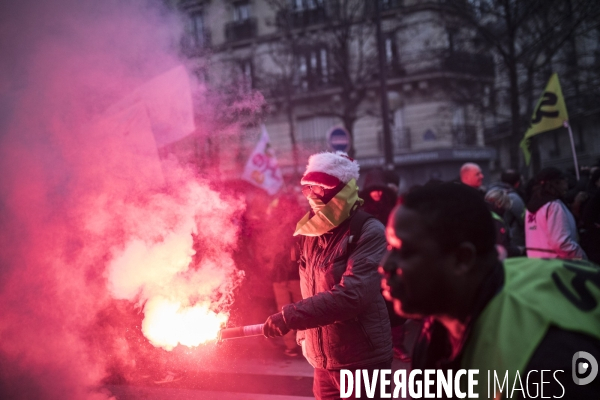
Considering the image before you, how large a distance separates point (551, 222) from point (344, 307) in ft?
10.4

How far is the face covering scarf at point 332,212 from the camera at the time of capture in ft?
9.93

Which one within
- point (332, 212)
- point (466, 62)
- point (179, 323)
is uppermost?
point (466, 62)

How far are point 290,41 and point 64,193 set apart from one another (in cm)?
1412

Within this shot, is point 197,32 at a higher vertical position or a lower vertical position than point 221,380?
higher

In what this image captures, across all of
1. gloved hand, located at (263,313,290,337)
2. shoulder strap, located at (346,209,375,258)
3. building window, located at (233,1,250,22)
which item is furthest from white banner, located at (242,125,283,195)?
building window, located at (233,1,250,22)

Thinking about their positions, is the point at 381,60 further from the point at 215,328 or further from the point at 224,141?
the point at 215,328

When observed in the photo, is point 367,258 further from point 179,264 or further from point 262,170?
point 262,170

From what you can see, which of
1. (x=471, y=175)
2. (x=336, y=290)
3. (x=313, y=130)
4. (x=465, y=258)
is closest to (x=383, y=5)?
(x=313, y=130)

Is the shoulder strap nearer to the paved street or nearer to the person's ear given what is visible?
the person's ear

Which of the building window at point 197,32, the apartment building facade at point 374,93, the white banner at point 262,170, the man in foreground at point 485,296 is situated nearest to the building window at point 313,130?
the apartment building facade at point 374,93

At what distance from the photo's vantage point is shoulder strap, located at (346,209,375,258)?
293 cm

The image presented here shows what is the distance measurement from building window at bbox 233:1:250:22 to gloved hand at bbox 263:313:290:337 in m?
24.7

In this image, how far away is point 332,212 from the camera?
3.04 meters

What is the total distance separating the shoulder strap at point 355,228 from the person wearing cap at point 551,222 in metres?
2.86
